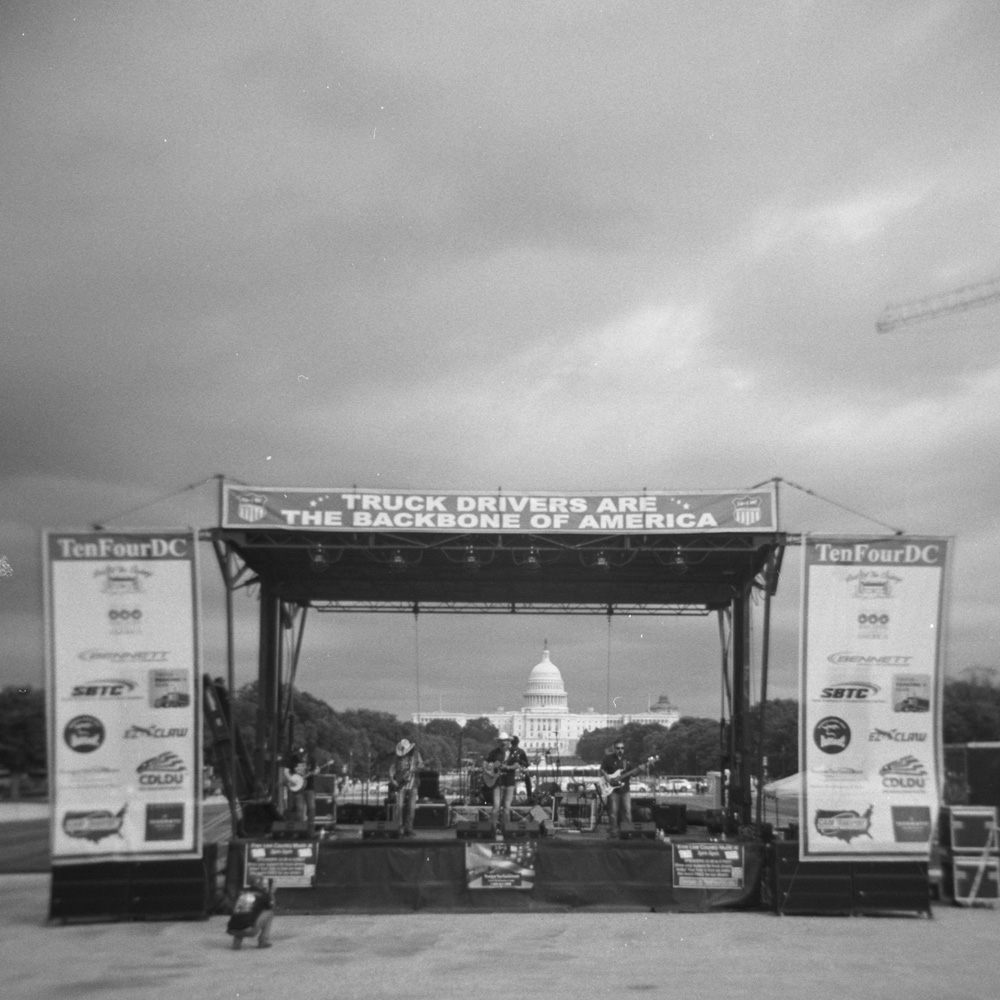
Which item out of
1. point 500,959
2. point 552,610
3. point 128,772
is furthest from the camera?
point 552,610

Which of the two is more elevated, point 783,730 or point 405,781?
point 405,781

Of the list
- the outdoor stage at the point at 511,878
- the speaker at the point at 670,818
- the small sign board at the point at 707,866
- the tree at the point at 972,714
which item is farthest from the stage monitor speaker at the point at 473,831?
the tree at the point at 972,714

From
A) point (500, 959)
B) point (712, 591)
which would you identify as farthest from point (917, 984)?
point (712, 591)

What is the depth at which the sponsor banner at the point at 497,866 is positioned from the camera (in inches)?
744

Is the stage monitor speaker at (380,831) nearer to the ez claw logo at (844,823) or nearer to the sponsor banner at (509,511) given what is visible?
the sponsor banner at (509,511)

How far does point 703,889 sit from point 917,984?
5.85m

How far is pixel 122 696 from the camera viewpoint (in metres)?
18.2

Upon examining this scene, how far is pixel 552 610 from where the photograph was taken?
27641 mm

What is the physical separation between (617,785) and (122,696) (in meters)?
8.80

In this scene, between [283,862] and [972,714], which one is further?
[972,714]

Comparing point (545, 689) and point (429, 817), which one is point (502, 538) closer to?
point (429, 817)

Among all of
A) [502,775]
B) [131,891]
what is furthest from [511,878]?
[131,891]

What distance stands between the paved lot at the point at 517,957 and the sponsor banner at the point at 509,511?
5931 millimetres

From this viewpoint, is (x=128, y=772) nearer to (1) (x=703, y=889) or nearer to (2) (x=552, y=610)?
(1) (x=703, y=889)
